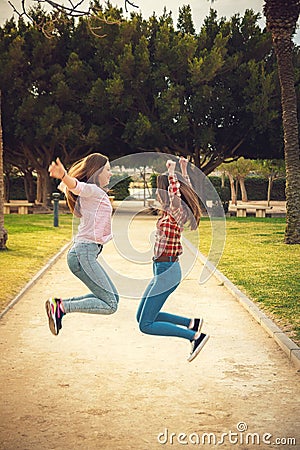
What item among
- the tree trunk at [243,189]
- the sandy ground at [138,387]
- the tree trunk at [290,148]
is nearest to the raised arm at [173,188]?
the sandy ground at [138,387]

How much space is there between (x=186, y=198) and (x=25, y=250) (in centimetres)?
1148

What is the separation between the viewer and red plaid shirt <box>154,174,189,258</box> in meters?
5.60

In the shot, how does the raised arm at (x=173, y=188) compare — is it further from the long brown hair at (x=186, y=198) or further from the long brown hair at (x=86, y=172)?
the long brown hair at (x=86, y=172)

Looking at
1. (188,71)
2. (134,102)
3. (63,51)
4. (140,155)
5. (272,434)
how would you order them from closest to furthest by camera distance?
(272,434), (140,155), (188,71), (134,102), (63,51)

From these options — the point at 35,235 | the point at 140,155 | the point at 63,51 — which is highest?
the point at 63,51

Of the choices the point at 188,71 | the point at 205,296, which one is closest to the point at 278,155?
the point at 188,71

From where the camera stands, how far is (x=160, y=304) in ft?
→ 19.0

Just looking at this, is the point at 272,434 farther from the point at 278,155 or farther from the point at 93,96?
the point at 278,155

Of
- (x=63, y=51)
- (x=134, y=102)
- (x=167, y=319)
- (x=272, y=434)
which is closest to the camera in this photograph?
(x=272, y=434)

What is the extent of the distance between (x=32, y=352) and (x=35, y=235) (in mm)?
14861

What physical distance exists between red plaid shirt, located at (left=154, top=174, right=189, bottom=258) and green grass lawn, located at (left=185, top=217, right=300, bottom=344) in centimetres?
235

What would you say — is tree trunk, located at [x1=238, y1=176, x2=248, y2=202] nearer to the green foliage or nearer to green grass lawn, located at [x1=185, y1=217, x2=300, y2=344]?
→ the green foliage

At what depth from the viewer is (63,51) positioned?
3653 cm

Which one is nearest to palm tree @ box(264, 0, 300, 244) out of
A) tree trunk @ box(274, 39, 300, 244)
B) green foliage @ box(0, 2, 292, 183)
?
tree trunk @ box(274, 39, 300, 244)
